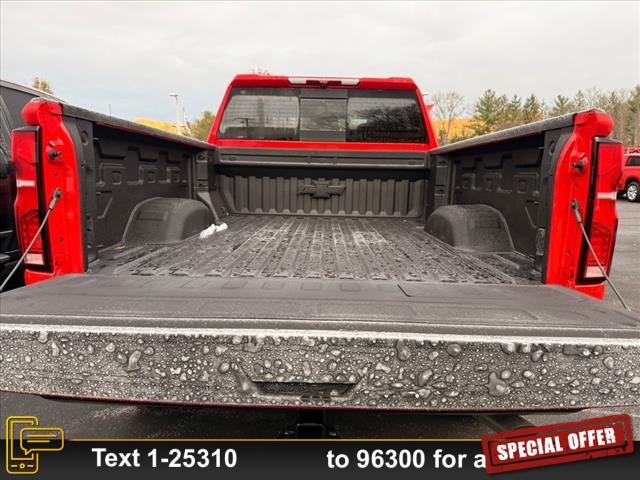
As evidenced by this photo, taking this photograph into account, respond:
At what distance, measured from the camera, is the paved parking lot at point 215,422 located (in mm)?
2408

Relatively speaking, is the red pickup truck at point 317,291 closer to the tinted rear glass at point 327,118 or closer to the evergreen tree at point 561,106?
the tinted rear glass at point 327,118

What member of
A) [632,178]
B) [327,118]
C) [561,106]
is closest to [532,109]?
[561,106]

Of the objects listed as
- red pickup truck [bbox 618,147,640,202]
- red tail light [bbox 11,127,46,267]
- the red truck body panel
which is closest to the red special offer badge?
the red truck body panel

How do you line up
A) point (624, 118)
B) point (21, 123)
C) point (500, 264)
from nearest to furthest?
point (500, 264)
point (21, 123)
point (624, 118)

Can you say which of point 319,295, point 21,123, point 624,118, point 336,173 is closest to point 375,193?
point 336,173

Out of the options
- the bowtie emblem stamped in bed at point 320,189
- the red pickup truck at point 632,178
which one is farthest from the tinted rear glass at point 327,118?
the red pickup truck at point 632,178

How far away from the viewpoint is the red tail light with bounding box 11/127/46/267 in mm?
1812

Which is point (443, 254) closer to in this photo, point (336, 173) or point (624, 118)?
point (336, 173)

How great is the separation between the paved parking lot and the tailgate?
1124 mm

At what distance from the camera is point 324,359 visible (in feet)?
4.18

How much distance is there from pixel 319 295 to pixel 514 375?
728 millimetres

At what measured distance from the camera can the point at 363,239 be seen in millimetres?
3162

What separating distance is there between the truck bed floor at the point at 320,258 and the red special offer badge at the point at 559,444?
77cm

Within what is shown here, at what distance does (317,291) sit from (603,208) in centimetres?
131
